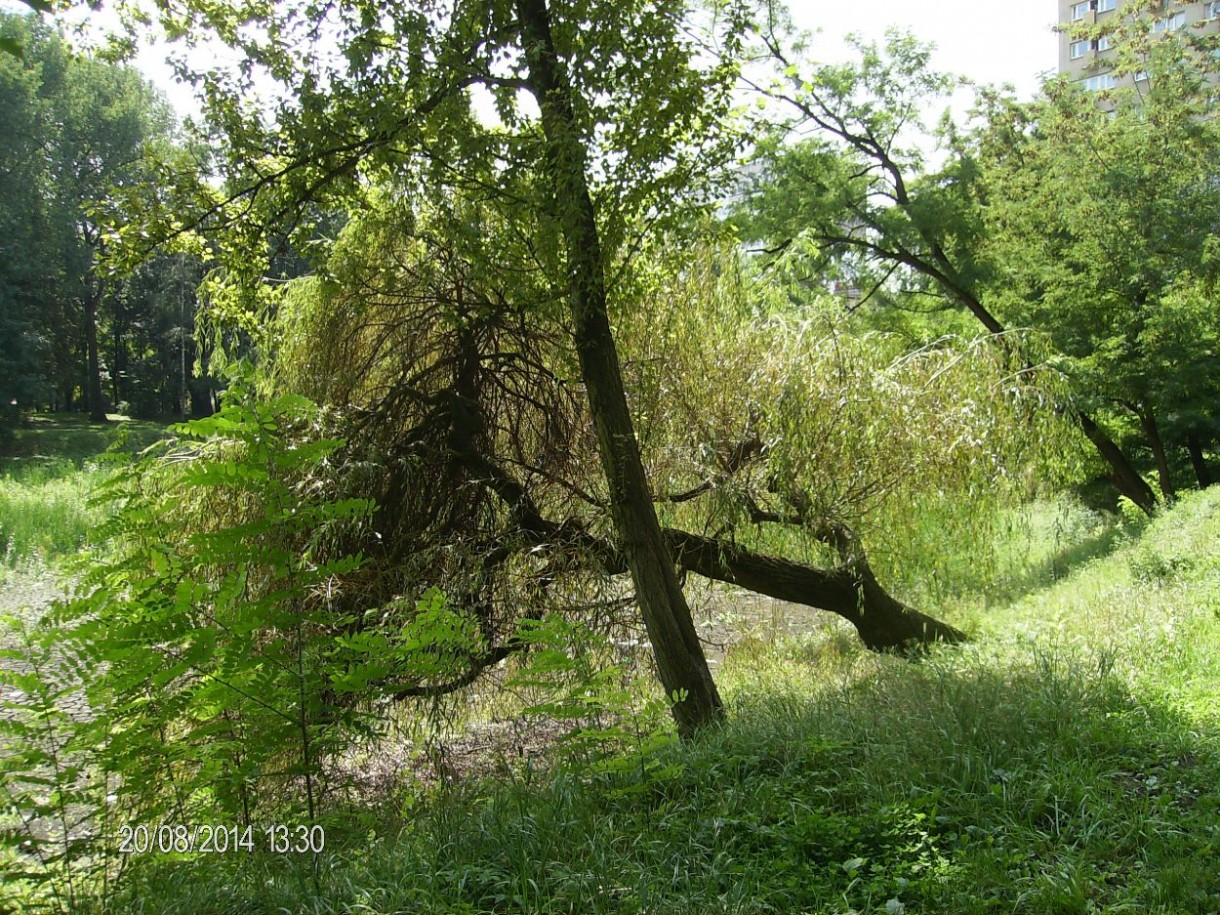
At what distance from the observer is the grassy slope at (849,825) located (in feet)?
10.7

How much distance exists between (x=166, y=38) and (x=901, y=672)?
713 cm

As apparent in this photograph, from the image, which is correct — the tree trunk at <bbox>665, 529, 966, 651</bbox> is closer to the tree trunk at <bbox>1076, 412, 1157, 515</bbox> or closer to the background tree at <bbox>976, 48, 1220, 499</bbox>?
the background tree at <bbox>976, 48, 1220, 499</bbox>

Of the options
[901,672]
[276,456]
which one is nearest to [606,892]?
[276,456]

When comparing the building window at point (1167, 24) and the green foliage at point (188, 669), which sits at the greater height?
the building window at point (1167, 24)

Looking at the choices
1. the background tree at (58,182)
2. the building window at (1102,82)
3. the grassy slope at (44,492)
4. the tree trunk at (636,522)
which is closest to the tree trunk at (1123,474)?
the building window at (1102,82)

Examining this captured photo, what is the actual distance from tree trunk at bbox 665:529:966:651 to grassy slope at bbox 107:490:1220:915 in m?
2.64

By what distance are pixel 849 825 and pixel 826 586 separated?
5.51 meters

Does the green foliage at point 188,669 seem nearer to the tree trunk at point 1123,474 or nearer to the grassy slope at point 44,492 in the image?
the grassy slope at point 44,492

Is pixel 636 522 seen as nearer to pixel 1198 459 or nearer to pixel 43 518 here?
pixel 1198 459

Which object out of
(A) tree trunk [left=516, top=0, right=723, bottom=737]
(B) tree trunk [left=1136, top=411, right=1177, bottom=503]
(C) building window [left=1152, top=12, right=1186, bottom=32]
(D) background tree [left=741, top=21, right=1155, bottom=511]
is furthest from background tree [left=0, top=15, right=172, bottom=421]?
(B) tree trunk [left=1136, top=411, right=1177, bottom=503]

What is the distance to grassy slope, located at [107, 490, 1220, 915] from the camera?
325 centimetres

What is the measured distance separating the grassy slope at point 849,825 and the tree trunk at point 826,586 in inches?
104

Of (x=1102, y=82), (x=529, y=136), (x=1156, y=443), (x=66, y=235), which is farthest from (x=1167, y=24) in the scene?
(x=66, y=235)

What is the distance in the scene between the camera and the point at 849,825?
12.4ft
